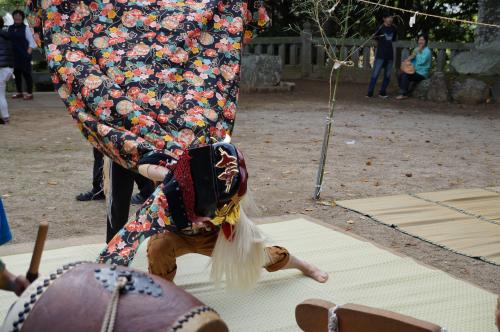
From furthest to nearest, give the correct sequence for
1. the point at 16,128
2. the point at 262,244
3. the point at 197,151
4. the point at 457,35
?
the point at 457,35 < the point at 16,128 < the point at 262,244 < the point at 197,151

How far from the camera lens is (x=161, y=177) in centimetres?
251

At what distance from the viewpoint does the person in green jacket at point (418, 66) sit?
11.9 m

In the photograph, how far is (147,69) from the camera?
3.02 m

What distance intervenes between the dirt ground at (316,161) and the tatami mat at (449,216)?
112 millimetres

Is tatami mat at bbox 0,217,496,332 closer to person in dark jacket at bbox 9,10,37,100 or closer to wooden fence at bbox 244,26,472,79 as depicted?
person in dark jacket at bbox 9,10,37,100

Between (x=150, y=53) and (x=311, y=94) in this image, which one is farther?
(x=311, y=94)

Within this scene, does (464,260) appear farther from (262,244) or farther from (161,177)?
(161,177)

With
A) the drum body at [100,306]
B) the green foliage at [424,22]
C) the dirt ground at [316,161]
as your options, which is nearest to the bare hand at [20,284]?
the drum body at [100,306]

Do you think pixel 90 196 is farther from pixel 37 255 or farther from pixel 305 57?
pixel 305 57

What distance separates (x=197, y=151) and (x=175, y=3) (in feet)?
3.95

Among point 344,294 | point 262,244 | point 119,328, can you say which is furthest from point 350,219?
point 119,328

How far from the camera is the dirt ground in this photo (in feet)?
14.3

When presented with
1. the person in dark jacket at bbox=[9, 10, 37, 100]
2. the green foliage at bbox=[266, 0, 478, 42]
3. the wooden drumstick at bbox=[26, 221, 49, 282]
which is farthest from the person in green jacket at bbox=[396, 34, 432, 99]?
the wooden drumstick at bbox=[26, 221, 49, 282]

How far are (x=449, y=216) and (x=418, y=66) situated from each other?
8.14 meters
